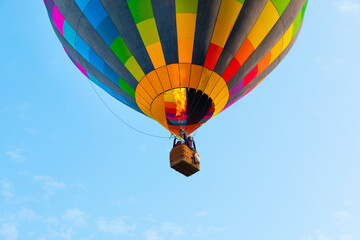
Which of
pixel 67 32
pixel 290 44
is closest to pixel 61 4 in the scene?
pixel 67 32

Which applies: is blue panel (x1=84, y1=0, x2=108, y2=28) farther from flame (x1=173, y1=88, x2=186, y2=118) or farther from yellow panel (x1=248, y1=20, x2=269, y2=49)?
yellow panel (x1=248, y1=20, x2=269, y2=49)

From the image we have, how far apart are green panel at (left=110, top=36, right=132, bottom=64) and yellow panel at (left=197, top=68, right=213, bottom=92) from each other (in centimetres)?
183

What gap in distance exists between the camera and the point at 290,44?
11703 millimetres

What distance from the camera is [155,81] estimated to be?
972 cm

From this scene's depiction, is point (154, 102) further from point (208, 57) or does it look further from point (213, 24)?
point (213, 24)

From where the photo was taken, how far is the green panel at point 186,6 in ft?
30.0

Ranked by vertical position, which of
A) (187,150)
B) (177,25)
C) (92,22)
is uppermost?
(92,22)

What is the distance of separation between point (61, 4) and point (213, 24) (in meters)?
4.04

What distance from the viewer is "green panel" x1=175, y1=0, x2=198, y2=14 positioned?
9.15m

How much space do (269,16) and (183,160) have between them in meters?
4.26

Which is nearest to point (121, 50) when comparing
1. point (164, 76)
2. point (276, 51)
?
point (164, 76)

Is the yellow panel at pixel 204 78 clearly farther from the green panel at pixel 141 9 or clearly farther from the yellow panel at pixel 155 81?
the green panel at pixel 141 9

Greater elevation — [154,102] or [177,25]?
[177,25]

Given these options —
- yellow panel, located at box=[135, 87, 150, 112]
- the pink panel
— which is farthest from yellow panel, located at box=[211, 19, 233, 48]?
the pink panel
